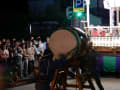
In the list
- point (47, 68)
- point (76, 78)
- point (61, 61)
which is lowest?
point (76, 78)

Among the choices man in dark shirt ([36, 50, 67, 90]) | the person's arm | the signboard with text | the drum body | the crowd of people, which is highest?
the signboard with text

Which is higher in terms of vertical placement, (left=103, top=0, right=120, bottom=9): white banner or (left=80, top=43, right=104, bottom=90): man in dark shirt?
(left=103, top=0, right=120, bottom=9): white banner

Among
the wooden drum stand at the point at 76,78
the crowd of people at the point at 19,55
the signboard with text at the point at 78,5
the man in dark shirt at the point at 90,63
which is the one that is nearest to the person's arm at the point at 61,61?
the wooden drum stand at the point at 76,78

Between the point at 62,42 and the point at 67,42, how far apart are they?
8 cm

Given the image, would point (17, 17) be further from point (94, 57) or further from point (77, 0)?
point (94, 57)

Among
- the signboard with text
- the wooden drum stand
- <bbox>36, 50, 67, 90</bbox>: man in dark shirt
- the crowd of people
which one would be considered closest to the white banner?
the signboard with text

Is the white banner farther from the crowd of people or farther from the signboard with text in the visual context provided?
the crowd of people

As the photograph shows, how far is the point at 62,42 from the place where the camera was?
3.89 meters

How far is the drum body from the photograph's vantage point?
12.6 feet

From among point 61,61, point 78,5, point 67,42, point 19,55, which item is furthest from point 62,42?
point 78,5

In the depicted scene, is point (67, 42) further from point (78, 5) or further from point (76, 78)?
point (78, 5)

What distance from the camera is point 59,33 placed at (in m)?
3.99

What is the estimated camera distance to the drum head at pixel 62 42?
12.7 ft

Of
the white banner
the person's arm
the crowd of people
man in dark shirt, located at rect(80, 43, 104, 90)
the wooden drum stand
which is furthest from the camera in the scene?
the white banner
